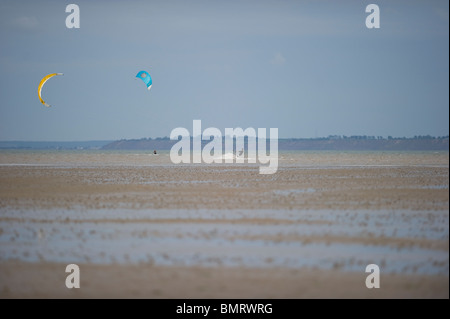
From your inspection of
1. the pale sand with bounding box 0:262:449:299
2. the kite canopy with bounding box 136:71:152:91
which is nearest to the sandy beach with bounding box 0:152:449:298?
the pale sand with bounding box 0:262:449:299

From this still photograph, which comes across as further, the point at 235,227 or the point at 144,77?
the point at 144,77

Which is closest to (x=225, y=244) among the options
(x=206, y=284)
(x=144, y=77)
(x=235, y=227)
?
(x=235, y=227)

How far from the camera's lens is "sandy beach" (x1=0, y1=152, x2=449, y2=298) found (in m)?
10.7

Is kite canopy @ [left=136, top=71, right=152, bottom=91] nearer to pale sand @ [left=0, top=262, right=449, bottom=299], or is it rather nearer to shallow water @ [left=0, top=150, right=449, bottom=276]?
shallow water @ [left=0, top=150, right=449, bottom=276]

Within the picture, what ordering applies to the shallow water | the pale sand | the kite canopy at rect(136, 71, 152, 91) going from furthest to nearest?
the kite canopy at rect(136, 71, 152, 91), the shallow water, the pale sand

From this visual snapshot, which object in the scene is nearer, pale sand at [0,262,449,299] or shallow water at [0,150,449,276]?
pale sand at [0,262,449,299]

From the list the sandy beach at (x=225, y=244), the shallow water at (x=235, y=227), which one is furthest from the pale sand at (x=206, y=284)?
the shallow water at (x=235, y=227)

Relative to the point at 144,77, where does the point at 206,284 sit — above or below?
below

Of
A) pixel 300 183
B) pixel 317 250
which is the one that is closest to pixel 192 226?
pixel 317 250

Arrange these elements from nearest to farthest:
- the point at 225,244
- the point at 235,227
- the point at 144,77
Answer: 1. the point at 225,244
2. the point at 235,227
3. the point at 144,77

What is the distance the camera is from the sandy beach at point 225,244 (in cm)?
1073

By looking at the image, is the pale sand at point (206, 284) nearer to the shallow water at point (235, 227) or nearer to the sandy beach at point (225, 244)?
the sandy beach at point (225, 244)

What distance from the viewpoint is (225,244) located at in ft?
47.5

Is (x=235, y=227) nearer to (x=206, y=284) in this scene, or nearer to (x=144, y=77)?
(x=206, y=284)
